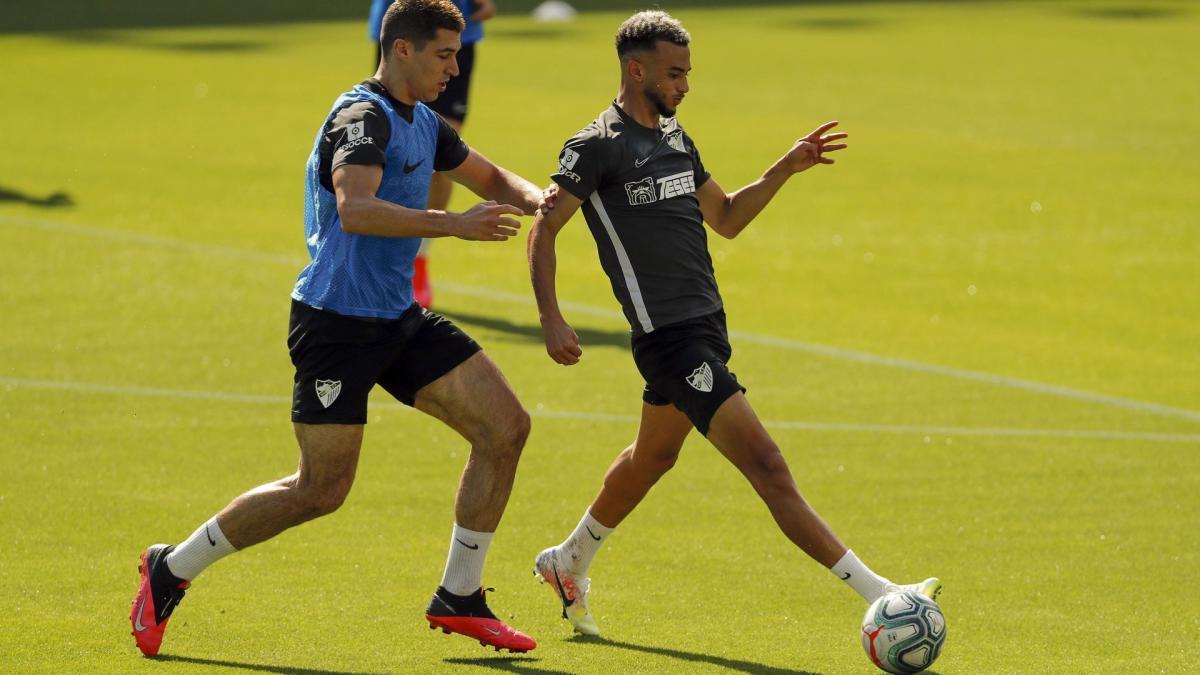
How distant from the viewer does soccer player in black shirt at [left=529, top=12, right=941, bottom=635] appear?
6.80 meters

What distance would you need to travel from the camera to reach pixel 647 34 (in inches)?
277

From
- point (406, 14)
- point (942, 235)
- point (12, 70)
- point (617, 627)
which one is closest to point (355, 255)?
point (406, 14)

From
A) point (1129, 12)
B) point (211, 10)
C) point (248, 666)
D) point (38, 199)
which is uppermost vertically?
point (248, 666)

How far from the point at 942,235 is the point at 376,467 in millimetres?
8000

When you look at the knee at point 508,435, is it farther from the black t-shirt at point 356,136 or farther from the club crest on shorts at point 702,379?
the black t-shirt at point 356,136

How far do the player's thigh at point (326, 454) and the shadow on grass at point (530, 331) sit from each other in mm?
5796

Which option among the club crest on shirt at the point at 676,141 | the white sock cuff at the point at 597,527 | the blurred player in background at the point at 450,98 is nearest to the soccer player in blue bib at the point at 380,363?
the white sock cuff at the point at 597,527

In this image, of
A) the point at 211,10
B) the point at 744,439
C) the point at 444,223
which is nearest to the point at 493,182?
the point at 444,223

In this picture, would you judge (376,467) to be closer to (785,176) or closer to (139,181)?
(785,176)

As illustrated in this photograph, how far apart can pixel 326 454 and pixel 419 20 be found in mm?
1552

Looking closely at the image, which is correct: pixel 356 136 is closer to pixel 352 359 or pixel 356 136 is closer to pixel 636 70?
pixel 352 359

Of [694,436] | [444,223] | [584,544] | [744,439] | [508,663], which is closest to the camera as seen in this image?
[444,223]

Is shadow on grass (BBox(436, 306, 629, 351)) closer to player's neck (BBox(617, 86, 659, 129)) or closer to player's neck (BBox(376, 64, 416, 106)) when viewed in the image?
player's neck (BBox(617, 86, 659, 129))

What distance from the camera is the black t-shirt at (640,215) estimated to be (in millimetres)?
6977
